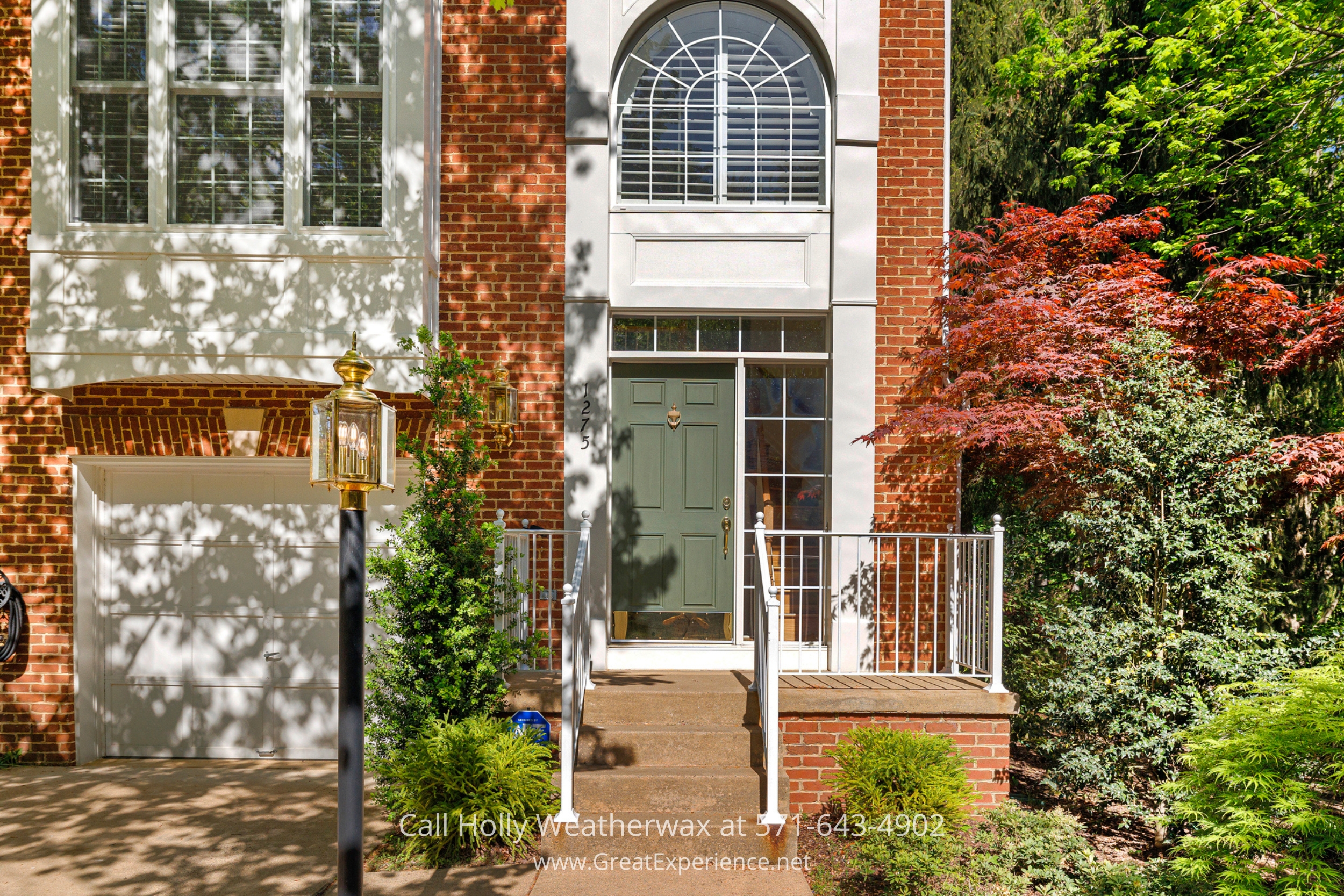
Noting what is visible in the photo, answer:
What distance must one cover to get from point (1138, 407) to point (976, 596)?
1.61m

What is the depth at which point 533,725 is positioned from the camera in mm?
5242

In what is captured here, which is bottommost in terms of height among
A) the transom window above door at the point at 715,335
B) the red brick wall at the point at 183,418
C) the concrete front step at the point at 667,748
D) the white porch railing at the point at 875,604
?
the concrete front step at the point at 667,748

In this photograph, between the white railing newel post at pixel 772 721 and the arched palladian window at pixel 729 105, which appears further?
the arched palladian window at pixel 729 105

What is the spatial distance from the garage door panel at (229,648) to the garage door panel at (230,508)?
64cm

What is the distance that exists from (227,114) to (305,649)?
13.3 feet

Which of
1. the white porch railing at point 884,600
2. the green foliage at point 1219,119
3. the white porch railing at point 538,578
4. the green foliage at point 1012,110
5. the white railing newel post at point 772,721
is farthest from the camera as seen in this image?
the green foliage at point 1012,110

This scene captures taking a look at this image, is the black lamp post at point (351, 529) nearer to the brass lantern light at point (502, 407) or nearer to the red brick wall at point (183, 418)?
the brass lantern light at point (502, 407)

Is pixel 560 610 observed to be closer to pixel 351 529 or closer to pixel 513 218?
pixel 513 218

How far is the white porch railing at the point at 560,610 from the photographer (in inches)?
192

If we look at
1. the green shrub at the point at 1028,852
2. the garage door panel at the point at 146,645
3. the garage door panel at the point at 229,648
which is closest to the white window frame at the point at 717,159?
the garage door panel at the point at 229,648

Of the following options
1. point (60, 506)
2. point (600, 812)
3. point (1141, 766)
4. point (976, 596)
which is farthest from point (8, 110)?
point (1141, 766)

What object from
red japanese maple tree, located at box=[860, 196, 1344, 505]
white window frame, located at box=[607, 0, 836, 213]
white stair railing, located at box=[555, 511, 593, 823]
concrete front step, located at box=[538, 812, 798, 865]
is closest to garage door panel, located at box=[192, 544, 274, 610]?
white stair railing, located at box=[555, 511, 593, 823]

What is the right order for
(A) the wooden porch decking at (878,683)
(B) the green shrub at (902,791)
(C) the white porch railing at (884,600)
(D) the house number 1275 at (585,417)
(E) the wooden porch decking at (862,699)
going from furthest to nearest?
1. (D) the house number 1275 at (585,417)
2. (C) the white porch railing at (884,600)
3. (A) the wooden porch decking at (878,683)
4. (E) the wooden porch decking at (862,699)
5. (B) the green shrub at (902,791)

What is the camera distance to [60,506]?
21.4 feet
